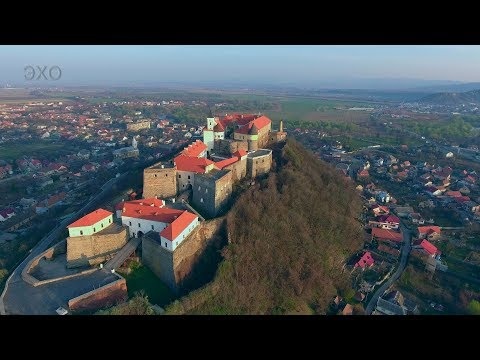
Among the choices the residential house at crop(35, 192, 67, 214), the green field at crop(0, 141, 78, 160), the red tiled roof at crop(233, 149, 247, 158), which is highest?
the red tiled roof at crop(233, 149, 247, 158)

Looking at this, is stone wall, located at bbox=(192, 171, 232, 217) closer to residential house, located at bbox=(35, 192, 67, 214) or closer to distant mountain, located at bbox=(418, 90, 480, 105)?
residential house, located at bbox=(35, 192, 67, 214)

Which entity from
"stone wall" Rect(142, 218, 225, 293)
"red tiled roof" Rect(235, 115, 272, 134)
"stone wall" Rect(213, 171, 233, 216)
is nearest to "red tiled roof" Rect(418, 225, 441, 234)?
"red tiled roof" Rect(235, 115, 272, 134)

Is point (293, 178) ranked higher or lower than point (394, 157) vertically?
higher

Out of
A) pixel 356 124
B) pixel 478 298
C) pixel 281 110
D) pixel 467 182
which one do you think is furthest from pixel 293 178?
pixel 281 110

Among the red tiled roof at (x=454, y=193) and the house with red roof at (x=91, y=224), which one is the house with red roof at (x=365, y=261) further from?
the red tiled roof at (x=454, y=193)

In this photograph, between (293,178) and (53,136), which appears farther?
(53,136)

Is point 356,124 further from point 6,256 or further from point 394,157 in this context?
point 6,256

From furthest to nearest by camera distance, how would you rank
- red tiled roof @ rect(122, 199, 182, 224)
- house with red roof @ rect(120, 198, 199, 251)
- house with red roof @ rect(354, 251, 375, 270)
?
house with red roof @ rect(354, 251, 375, 270) < red tiled roof @ rect(122, 199, 182, 224) < house with red roof @ rect(120, 198, 199, 251)
